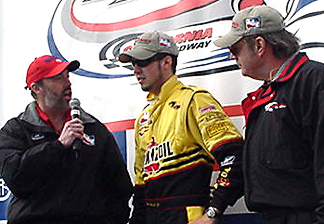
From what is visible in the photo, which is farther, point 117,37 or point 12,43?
point 12,43

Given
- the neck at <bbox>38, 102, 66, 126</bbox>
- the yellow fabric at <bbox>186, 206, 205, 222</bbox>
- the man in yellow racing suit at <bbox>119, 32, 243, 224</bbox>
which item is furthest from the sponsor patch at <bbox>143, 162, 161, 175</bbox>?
the neck at <bbox>38, 102, 66, 126</bbox>

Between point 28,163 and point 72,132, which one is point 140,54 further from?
point 28,163

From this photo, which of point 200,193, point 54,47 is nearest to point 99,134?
point 200,193

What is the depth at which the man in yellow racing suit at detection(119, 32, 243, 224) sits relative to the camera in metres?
2.44

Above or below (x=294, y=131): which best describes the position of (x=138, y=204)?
below

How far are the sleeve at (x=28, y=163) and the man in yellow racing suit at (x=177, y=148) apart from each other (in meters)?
0.40

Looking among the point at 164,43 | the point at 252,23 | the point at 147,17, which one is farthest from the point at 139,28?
the point at 252,23

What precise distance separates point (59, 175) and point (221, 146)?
0.74m

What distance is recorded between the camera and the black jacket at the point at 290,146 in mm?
2010

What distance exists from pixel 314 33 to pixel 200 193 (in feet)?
2.69

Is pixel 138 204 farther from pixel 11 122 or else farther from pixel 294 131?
pixel 294 131

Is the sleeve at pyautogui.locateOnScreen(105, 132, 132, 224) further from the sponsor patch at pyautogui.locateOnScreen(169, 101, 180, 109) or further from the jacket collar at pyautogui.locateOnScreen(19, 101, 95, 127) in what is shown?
the sponsor patch at pyautogui.locateOnScreen(169, 101, 180, 109)

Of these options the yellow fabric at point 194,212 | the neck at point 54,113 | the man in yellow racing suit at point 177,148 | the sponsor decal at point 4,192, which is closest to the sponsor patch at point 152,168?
the man in yellow racing suit at point 177,148

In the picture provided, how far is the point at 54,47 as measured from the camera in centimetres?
354
